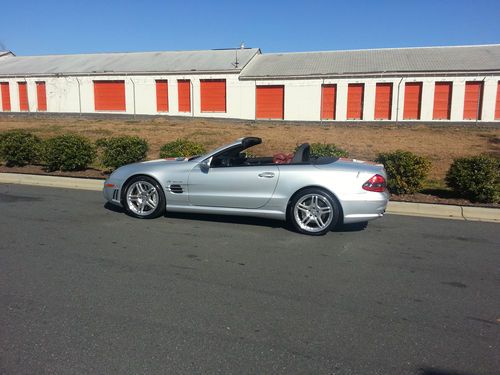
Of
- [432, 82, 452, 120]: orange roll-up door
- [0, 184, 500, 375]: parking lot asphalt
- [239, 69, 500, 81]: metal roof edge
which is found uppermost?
[239, 69, 500, 81]: metal roof edge

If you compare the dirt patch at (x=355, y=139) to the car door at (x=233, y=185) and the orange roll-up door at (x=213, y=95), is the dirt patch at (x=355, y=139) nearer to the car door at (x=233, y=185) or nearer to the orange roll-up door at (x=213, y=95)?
the car door at (x=233, y=185)

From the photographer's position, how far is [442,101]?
31344 millimetres

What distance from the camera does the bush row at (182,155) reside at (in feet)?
29.0

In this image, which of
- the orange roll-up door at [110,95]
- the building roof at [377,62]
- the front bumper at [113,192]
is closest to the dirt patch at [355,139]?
the front bumper at [113,192]

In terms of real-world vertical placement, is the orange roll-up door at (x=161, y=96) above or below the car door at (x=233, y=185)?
above

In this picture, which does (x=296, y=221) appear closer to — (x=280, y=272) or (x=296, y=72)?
(x=280, y=272)

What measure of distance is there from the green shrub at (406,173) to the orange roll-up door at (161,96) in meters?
29.3

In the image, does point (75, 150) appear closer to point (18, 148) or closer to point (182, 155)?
point (18, 148)

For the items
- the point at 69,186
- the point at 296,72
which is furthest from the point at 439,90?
the point at 69,186

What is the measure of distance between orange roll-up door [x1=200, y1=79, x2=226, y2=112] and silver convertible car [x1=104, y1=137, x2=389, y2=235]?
2884cm

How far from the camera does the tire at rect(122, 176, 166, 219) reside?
7254mm

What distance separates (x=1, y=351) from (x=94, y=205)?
5.44m

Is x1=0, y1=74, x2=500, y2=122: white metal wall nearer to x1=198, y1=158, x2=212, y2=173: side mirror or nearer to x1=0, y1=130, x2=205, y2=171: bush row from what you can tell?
x1=0, y1=130, x2=205, y2=171: bush row

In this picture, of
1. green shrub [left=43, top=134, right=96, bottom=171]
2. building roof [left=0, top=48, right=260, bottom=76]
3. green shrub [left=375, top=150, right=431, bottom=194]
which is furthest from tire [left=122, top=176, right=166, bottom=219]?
building roof [left=0, top=48, right=260, bottom=76]
